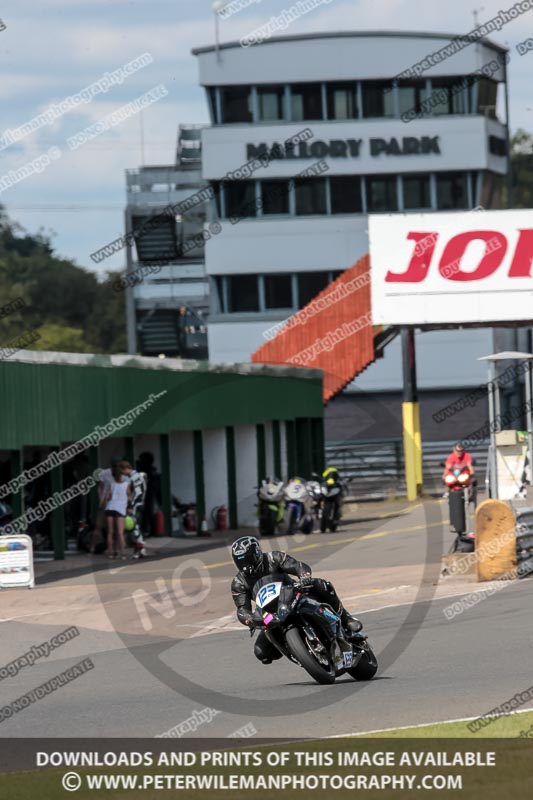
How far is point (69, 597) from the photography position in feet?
69.6

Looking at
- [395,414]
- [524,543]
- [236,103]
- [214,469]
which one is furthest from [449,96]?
[524,543]

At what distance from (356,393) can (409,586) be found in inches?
1621

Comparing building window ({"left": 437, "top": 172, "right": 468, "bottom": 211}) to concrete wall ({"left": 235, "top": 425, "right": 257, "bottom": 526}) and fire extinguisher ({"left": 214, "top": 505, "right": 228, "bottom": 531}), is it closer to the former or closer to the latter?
concrete wall ({"left": 235, "top": 425, "right": 257, "bottom": 526})

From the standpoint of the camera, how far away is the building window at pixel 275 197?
6103 cm

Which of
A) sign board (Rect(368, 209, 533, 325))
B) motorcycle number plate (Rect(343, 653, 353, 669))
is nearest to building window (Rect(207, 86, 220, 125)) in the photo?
sign board (Rect(368, 209, 533, 325))

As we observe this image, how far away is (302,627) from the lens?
1239 centimetres

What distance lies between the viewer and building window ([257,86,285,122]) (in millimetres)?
60875

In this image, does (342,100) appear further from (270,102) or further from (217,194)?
(217,194)

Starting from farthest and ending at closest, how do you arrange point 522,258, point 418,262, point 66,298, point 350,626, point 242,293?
point 66,298 < point 242,293 < point 418,262 < point 522,258 < point 350,626

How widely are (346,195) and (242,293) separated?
18.8ft

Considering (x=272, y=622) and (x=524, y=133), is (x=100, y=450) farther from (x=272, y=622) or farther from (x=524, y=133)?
(x=524, y=133)

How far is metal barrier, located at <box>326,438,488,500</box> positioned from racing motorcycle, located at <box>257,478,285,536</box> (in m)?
15.7

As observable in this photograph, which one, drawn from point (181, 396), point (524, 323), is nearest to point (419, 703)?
point (181, 396)

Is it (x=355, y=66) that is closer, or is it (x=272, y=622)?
(x=272, y=622)
